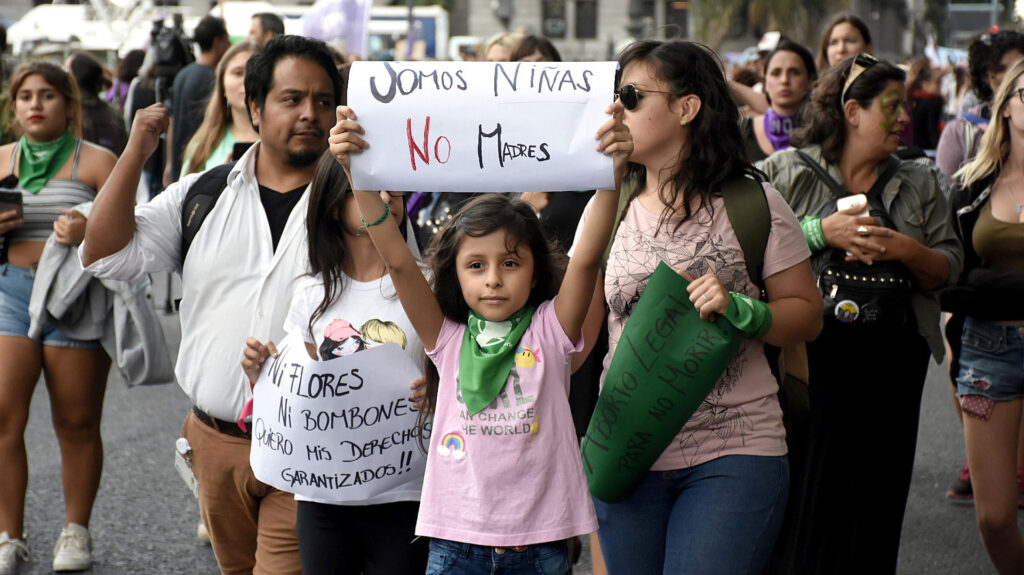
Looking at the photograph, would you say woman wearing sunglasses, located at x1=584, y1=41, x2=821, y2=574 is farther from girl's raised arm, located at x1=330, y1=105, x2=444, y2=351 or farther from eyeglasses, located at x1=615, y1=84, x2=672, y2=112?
girl's raised arm, located at x1=330, y1=105, x2=444, y2=351

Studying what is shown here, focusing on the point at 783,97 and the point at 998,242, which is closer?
the point at 998,242

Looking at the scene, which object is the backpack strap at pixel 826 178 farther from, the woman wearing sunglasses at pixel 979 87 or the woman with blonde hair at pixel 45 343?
the woman with blonde hair at pixel 45 343

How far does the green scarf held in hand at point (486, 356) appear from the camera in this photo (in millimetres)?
2914

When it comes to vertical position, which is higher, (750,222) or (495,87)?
(495,87)

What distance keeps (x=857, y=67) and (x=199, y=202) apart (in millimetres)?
2247

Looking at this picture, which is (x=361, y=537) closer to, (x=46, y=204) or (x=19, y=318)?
(x=19, y=318)

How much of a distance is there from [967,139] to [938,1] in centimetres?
6912

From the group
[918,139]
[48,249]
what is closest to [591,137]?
[48,249]

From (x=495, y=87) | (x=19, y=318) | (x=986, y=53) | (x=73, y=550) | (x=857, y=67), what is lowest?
(x=73, y=550)

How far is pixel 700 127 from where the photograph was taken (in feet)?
10.3

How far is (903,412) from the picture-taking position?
13.5ft

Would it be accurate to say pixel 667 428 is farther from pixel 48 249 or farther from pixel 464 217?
pixel 48 249

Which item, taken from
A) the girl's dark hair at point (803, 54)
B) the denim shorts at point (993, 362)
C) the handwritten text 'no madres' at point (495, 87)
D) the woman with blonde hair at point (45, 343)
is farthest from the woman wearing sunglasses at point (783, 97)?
the handwritten text 'no madres' at point (495, 87)

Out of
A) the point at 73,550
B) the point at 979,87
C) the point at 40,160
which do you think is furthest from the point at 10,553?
the point at 979,87
